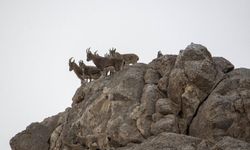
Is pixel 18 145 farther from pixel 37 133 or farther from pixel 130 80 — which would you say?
pixel 130 80

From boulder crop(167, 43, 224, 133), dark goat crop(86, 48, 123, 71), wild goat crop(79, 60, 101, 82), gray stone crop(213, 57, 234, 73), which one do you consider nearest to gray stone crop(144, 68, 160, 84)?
boulder crop(167, 43, 224, 133)

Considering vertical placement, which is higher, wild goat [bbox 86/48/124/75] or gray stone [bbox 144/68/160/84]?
wild goat [bbox 86/48/124/75]

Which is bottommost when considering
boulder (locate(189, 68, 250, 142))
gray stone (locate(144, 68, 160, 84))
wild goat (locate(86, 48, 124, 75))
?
boulder (locate(189, 68, 250, 142))

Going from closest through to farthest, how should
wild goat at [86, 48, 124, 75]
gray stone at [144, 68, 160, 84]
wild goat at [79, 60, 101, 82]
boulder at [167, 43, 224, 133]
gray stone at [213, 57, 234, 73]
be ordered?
1. boulder at [167, 43, 224, 133]
2. gray stone at [213, 57, 234, 73]
3. gray stone at [144, 68, 160, 84]
4. wild goat at [86, 48, 124, 75]
5. wild goat at [79, 60, 101, 82]

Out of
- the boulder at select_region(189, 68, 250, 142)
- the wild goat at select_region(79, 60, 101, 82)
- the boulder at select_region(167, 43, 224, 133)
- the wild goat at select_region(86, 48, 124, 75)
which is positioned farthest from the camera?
the wild goat at select_region(79, 60, 101, 82)

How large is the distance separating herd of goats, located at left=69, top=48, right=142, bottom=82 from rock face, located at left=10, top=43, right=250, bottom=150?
84cm

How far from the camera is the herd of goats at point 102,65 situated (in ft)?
98.0

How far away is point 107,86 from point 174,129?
23.4ft

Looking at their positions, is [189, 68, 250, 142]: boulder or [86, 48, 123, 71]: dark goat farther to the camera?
[86, 48, 123, 71]: dark goat

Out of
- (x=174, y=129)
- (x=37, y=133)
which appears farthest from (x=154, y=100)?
(x=37, y=133)

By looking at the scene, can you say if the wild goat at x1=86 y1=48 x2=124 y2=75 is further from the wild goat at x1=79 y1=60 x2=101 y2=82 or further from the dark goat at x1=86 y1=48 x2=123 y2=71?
the wild goat at x1=79 y1=60 x2=101 y2=82

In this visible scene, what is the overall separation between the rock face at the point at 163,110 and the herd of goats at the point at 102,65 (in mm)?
844

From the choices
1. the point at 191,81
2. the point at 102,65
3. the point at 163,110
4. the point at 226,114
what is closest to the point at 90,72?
the point at 102,65

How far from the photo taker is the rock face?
2098 cm
